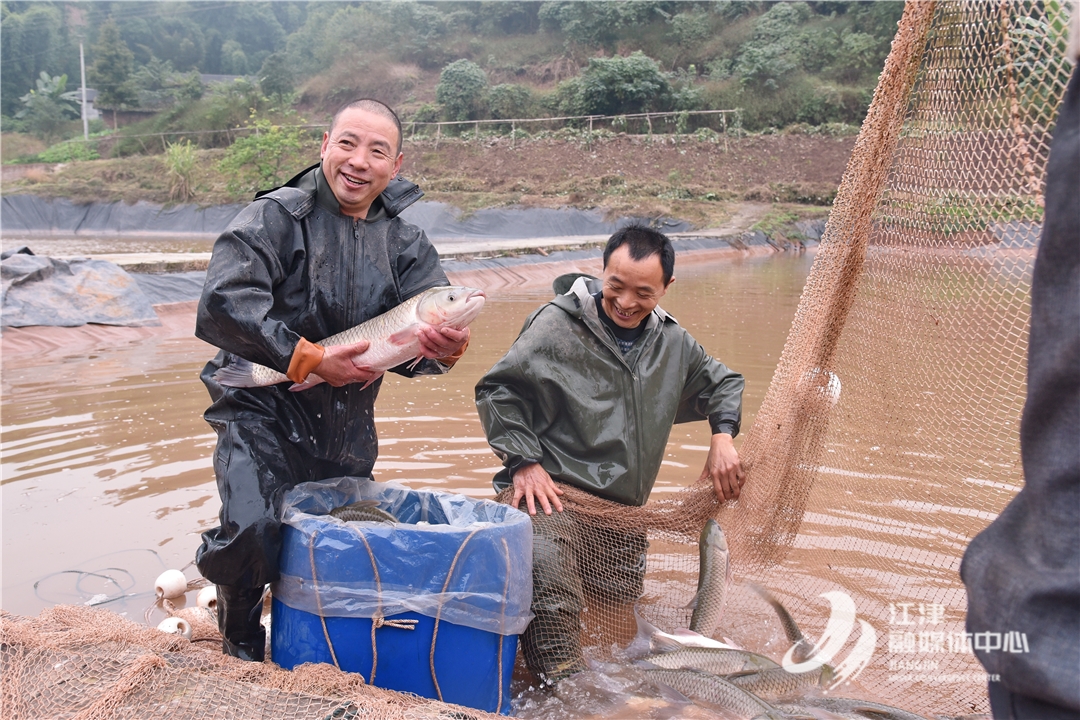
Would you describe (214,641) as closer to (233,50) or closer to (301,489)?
(301,489)

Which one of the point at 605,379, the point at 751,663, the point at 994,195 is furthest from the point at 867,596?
the point at 994,195

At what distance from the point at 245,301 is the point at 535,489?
1.47 metres

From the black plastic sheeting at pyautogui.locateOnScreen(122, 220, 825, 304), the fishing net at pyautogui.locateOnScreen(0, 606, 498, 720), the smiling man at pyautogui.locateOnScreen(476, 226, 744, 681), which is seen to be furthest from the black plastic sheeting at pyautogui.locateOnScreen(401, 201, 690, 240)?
the fishing net at pyautogui.locateOnScreen(0, 606, 498, 720)

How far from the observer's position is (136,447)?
21.4 feet

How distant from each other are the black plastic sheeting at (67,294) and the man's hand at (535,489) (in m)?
9.28

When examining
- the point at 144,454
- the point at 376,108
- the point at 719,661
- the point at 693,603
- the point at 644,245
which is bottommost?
the point at 144,454

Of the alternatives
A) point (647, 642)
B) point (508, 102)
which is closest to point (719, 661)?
point (647, 642)

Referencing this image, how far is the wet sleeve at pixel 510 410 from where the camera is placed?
3678 millimetres

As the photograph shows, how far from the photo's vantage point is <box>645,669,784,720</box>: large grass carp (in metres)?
2.89

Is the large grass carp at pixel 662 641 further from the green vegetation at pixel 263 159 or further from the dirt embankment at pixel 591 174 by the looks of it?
the green vegetation at pixel 263 159

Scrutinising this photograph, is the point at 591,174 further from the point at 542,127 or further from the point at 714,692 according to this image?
the point at 714,692

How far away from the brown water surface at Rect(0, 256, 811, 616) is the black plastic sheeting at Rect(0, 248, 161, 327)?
315mm

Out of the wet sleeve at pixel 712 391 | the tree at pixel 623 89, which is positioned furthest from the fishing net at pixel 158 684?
the tree at pixel 623 89

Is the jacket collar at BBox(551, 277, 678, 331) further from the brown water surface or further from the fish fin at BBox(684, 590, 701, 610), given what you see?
the brown water surface
